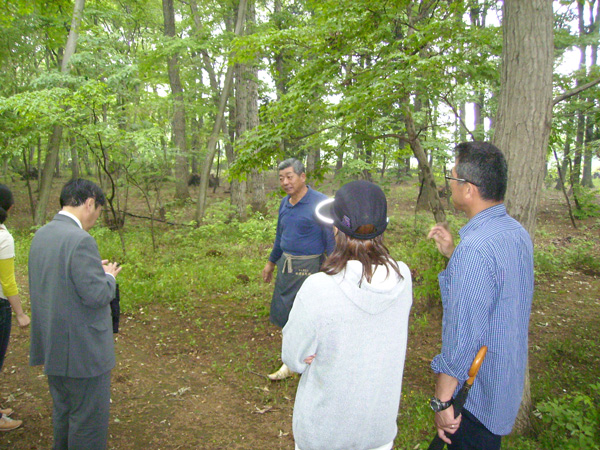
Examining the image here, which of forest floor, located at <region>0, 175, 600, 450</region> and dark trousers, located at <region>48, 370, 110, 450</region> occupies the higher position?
dark trousers, located at <region>48, 370, 110, 450</region>

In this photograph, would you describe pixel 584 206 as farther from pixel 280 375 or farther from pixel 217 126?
pixel 280 375

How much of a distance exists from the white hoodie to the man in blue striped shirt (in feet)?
1.19

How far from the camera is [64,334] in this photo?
8.14ft

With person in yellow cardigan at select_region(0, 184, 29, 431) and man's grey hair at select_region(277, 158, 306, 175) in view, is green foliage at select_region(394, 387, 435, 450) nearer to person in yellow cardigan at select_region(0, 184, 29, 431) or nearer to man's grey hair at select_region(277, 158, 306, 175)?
man's grey hair at select_region(277, 158, 306, 175)

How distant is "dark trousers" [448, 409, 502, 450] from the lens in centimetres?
206

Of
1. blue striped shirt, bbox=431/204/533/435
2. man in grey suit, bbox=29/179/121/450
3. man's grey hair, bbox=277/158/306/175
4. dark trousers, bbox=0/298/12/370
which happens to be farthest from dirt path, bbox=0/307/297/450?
man's grey hair, bbox=277/158/306/175

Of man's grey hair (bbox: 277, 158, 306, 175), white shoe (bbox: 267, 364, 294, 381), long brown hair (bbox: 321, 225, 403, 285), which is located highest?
man's grey hair (bbox: 277, 158, 306, 175)

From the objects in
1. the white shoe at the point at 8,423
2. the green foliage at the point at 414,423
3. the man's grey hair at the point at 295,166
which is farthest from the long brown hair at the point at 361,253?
the white shoe at the point at 8,423

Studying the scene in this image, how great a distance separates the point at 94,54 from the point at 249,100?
4877mm

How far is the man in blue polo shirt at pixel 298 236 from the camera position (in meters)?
4.22

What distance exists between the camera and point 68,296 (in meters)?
2.45

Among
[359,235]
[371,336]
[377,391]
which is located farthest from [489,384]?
[359,235]

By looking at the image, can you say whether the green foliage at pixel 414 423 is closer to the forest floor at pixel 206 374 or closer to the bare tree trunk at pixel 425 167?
the forest floor at pixel 206 374

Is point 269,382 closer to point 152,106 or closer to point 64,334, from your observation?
point 64,334
